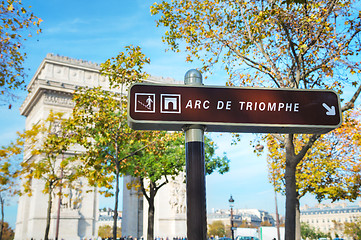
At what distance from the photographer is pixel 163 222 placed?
40094 millimetres

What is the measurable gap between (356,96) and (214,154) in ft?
69.2

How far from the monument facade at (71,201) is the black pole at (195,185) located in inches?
1315

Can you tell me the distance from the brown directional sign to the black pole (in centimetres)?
17

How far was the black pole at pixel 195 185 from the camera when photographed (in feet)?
12.3

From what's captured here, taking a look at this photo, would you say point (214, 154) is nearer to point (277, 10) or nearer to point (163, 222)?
point (163, 222)

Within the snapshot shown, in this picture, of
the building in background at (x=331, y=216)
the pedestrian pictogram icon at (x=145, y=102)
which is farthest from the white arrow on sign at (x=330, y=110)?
the building in background at (x=331, y=216)

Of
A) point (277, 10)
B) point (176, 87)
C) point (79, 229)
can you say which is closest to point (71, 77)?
point (79, 229)

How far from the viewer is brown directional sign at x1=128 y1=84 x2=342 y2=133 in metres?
3.79

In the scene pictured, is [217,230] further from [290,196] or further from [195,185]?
[195,185]

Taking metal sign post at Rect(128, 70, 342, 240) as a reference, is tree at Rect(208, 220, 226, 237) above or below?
below

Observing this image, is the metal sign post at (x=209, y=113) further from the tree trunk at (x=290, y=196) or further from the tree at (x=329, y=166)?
the tree at (x=329, y=166)

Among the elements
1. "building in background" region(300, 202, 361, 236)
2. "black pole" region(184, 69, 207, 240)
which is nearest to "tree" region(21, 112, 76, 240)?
"black pole" region(184, 69, 207, 240)

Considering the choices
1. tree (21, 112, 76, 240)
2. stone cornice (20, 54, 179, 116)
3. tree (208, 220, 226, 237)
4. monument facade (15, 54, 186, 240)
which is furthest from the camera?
tree (208, 220, 226, 237)

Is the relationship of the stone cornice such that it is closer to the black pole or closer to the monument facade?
the monument facade
